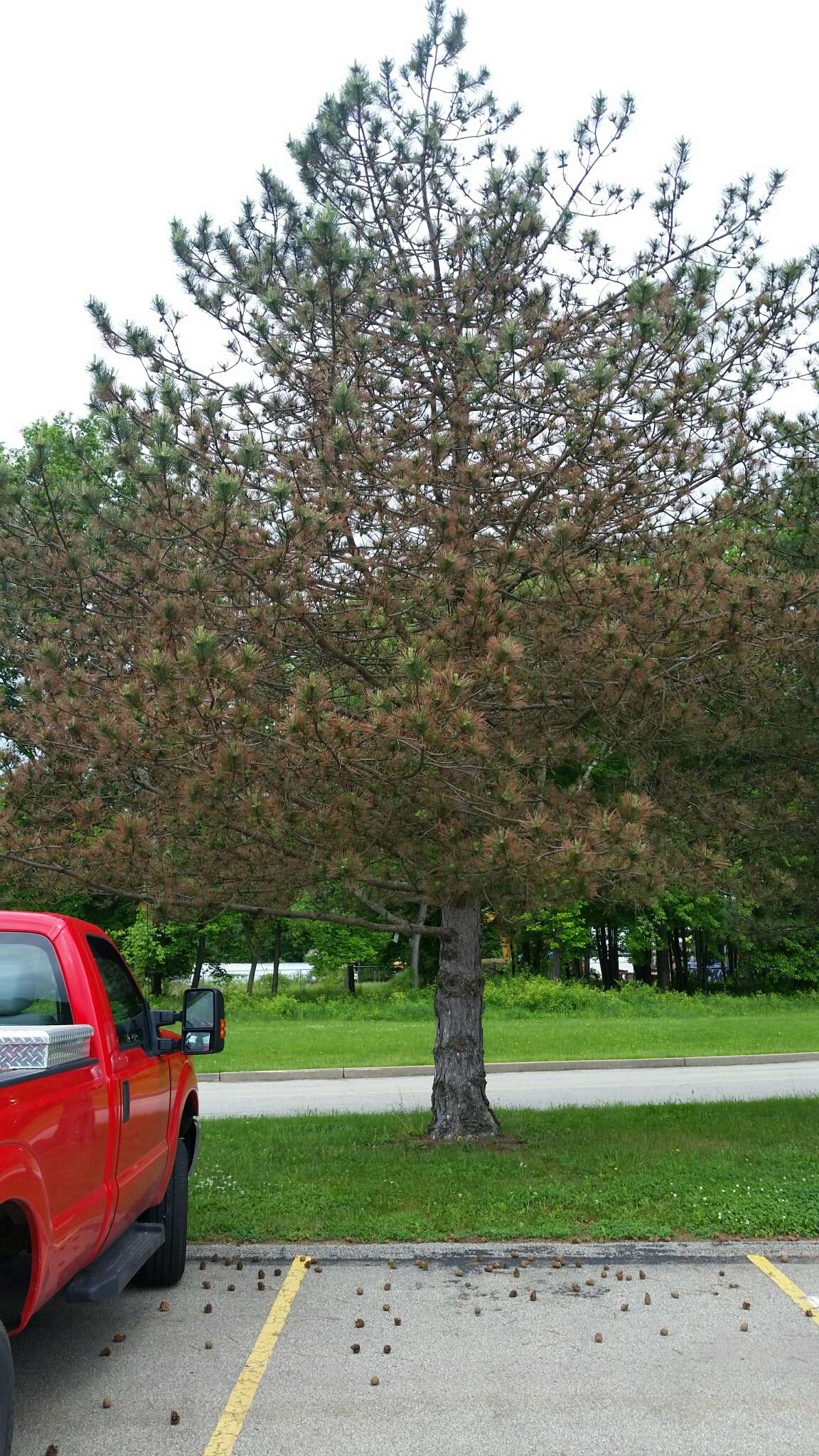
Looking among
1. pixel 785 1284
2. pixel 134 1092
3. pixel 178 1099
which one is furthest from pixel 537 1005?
pixel 134 1092

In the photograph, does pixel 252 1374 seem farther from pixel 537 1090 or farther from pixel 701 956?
pixel 701 956

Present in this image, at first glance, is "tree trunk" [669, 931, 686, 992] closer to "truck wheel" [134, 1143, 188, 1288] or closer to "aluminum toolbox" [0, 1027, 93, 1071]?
"truck wheel" [134, 1143, 188, 1288]

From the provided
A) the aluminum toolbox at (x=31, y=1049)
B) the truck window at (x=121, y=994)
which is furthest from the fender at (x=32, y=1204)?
the truck window at (x=121, y=994)

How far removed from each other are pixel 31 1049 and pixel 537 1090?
12380 millimetres

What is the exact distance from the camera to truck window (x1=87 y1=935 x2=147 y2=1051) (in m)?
5.42

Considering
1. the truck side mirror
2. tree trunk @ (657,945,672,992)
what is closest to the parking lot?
the truck side mirror

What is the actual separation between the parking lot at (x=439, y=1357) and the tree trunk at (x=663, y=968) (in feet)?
105

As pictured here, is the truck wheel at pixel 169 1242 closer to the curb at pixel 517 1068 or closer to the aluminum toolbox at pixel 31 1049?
the aluminum toolbox at pixel 31 1049

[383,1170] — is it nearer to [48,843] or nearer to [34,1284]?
[48,843]

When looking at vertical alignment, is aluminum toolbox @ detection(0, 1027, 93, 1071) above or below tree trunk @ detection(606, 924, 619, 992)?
above

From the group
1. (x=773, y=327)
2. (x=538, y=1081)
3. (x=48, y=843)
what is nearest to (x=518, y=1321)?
(x=48, y=843)

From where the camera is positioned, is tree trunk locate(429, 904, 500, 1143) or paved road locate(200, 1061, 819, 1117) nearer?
tree trunk locate(429, 904, 500, 1143)

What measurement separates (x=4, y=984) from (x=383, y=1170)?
4935 mm

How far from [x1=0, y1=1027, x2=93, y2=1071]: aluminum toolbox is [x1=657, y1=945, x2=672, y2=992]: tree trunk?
35144 millimetres
